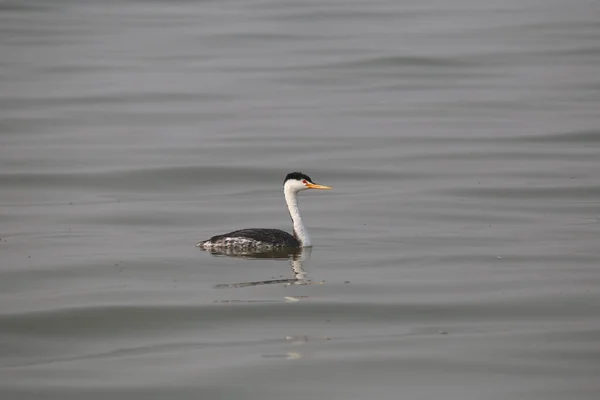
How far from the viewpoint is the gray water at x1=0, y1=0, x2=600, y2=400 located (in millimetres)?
9820

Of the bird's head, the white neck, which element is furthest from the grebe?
the bird's head

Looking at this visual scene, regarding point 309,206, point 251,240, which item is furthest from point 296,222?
point 309,206

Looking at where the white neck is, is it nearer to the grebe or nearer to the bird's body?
the grebe

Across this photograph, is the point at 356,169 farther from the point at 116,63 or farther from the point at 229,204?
the point at 116,63

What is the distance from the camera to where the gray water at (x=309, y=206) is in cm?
982

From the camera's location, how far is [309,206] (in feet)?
53.5

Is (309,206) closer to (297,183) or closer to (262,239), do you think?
(297,183)

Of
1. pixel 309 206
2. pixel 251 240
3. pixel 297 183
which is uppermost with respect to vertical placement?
pixel 309 206

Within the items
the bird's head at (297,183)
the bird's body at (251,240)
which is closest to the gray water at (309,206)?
the bird's body at (251,240)

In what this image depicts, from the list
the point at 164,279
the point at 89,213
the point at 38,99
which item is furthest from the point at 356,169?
the point at 38,99

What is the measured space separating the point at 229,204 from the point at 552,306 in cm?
603

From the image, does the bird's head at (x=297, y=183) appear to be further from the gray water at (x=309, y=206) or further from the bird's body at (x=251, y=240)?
the bird's body at (x=251, y=240)

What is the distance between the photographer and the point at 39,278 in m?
12.5

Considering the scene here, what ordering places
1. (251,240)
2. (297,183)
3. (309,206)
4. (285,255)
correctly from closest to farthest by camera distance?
(251,240)
(285,255)
(297,183)
(309,206)
